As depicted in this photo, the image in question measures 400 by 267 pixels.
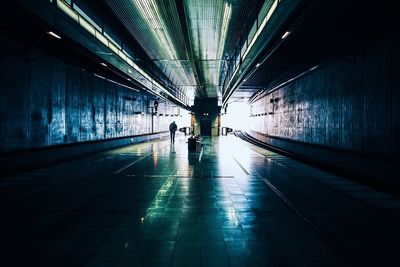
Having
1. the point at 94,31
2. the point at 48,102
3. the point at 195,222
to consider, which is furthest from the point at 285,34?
the point at 48,102

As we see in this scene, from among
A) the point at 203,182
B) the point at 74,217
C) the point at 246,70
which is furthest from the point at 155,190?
the point at 246,70

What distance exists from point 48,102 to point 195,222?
8.52 meters

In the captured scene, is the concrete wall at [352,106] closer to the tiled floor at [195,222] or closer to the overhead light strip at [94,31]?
the tiled floor at [195,222]

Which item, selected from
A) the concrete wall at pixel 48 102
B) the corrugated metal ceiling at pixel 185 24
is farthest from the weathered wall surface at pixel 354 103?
the concrete wall at pixel 48 102

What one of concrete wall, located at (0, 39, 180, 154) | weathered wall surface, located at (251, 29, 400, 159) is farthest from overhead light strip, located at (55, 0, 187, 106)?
weathered wall surface, located at (251, 29, 400, 159)

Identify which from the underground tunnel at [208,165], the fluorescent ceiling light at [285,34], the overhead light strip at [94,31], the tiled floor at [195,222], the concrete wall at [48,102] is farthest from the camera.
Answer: the concrete wall at [48,102]

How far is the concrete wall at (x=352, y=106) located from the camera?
695 centimetres

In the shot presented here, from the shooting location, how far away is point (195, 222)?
4598 mm

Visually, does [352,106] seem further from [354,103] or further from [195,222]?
[195,222]

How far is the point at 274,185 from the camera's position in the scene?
24.3 feet

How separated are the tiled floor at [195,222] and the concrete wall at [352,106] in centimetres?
157

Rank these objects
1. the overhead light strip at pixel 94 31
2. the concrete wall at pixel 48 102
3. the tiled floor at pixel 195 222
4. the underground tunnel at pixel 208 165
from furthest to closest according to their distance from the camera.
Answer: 1. the concrete wall at pixel 48 102
2. the overhead light strip at pixel 94 31
3. the underground tunnel at pixel 208 165
4. the tiled floor at pixel 195 222

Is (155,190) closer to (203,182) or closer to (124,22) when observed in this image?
(203,182)

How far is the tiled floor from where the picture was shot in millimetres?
3414
